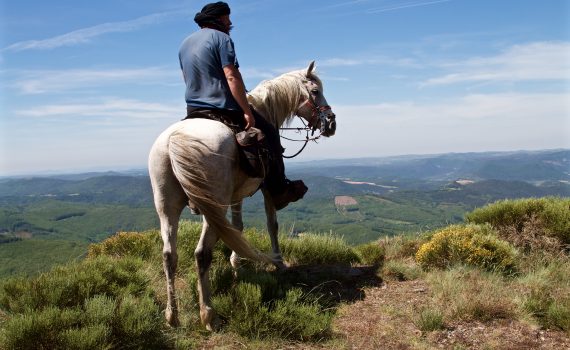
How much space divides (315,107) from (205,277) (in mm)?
3132

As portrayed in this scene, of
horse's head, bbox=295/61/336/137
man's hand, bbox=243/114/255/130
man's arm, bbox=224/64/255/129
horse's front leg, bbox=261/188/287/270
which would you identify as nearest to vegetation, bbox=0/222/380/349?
horse's front leg, bbox=261/188/287/270

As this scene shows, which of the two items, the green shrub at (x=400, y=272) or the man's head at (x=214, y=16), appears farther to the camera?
the green shrub at (x=400, y=272)

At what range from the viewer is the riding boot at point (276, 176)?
204 inches

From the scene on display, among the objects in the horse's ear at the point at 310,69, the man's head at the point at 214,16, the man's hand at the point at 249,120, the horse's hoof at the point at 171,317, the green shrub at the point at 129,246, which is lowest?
the horse's hoof at the point at 171,317

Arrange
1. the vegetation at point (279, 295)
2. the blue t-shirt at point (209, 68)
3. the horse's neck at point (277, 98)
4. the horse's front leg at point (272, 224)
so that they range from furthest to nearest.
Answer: the horse's front leg at point (272, 224) → the horse's neck at point (277, 98) → the blue t-shirt at point (209, 68) → the vegetation at point (279, 295)

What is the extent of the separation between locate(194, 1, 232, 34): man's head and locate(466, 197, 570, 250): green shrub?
609 cm

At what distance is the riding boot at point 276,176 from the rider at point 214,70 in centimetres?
4

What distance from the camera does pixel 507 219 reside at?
7.88m

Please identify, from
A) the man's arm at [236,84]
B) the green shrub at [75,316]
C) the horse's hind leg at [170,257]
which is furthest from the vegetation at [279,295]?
the man's arm at [236,84]

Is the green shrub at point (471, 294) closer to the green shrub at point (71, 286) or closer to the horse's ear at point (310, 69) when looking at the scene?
the horse's ear at point (310, 69)

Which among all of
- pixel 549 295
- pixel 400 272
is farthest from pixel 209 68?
pixel 549 295

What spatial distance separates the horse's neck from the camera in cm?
573

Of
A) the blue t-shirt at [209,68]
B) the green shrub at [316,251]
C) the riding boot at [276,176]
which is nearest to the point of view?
the blue t-shirt at [209,68]

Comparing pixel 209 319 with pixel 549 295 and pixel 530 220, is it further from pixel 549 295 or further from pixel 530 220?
pixel 530 220
